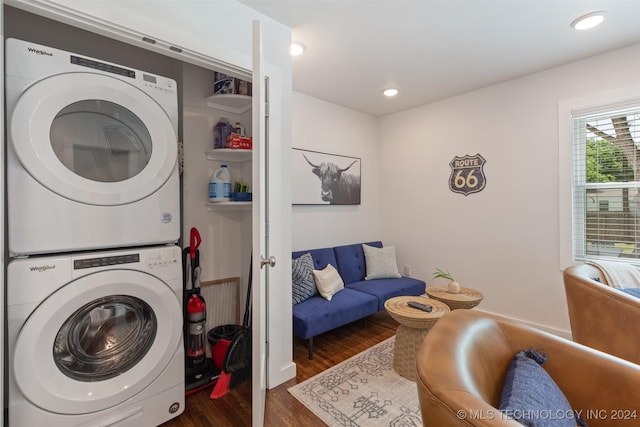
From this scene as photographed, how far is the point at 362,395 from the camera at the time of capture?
1.94 meters

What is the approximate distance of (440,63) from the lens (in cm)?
264

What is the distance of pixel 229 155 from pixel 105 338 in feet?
4.88

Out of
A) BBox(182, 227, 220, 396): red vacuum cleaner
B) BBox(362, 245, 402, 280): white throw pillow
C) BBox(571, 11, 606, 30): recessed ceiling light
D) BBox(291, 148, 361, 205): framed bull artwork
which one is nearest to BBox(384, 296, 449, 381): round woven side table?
BBox(362, 245, 402, 280): white throw pillow

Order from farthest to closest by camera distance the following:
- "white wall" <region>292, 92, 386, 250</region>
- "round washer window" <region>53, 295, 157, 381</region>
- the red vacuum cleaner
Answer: "white wall" <region>292, 92, 386, 250</region>, the red vacuum cleaner, "round washer window" <region>53, 295, 157, 381</region>

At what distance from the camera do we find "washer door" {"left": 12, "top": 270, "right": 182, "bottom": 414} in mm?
1263

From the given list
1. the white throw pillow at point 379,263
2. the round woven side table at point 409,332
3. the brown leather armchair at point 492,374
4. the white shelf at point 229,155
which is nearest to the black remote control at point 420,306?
the round woven side table at point 409,332

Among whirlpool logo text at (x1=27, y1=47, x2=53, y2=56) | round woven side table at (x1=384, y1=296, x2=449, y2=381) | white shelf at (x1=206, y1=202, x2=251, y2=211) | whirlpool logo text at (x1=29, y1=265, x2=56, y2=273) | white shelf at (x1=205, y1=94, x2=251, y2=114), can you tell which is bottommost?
round woven side table at (x1=384, y1=296, x2=449, y2=381)

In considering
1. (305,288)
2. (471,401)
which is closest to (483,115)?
(305,288)

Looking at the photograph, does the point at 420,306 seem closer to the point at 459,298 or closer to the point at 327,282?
the point at 459,298

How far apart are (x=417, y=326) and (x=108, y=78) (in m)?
2.33

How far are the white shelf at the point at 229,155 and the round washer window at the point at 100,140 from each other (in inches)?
26.9

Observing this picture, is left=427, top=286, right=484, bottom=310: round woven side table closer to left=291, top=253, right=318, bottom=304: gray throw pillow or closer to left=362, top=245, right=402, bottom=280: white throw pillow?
left=362, top=245, right=402, bottom=280: white throw pillow

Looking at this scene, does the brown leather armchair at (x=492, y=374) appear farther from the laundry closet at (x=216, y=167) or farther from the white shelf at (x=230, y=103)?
the white shelf at (x=230, y=103)

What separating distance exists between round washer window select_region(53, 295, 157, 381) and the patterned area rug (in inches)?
40.1
